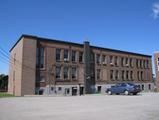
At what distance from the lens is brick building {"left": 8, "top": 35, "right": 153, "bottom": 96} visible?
43250 mm

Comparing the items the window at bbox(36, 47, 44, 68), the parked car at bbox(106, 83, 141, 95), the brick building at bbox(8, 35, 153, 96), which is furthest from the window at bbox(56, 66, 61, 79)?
the parked car at bbox(106, 83, 141, 95)

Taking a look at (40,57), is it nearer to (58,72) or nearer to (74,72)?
(58,72)

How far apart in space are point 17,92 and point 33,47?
8.62 meters

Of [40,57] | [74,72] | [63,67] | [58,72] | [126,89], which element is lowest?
[126,89]

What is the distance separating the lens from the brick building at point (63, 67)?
43.2m

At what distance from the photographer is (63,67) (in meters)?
48.1

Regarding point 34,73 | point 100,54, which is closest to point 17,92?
point 34,73

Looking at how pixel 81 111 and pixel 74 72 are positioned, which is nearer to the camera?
pixel 81 111

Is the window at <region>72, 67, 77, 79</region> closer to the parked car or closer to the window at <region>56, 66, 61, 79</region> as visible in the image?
the window at <region>56, 66, 61, 79</region>

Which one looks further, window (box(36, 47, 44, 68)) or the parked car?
window (box(36, 47, 44, 68))

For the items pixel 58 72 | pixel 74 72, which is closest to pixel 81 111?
pixel 58 72

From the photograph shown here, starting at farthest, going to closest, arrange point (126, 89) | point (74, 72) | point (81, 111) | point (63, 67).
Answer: point (74, 72)
point (63, 67)
point (126, 89)
point (81, 111)

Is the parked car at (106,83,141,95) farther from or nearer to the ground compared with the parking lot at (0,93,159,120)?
farther from the ground

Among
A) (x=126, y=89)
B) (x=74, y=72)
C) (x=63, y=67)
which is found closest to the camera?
(x=126, y=89)
